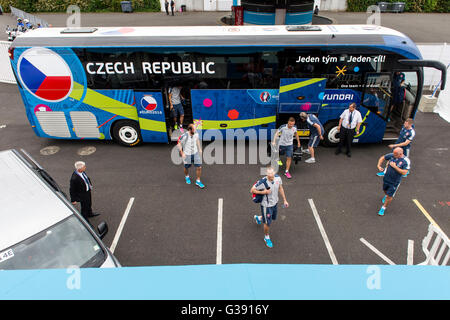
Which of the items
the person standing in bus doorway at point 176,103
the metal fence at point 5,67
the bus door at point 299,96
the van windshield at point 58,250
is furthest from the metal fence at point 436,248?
the metal fence at point 5,67

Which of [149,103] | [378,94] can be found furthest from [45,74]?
[378,94]

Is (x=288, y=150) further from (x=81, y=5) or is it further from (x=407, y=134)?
(x=81, y=5)

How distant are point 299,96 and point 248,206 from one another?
394 cm

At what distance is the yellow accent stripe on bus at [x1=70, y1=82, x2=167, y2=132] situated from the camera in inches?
367

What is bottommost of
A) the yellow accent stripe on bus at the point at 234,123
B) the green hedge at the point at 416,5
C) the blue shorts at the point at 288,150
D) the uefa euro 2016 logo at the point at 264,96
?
the blue shorts at the point at 288,150

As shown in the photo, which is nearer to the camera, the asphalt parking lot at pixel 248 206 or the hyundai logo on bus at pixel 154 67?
the asphalt parking lot at pixel 248 206

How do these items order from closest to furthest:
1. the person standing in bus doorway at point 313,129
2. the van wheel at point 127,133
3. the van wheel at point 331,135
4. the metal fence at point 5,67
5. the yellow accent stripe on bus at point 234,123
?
the person standing in bus doorway at point 313,129 < the yellow accent stripe on bus at point 234,123 < the van wheel at point 331,135 < the van wheel at point 127,133 < the metal fence at point 5,67

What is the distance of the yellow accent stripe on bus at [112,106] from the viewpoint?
9.32 metres

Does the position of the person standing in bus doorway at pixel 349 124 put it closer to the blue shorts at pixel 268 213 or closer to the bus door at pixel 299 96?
the bus door at pixel 299 96

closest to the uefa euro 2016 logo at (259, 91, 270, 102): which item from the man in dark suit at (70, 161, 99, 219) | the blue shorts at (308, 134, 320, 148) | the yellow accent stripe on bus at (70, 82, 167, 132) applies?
the blue shorts at (308, 134, 320, 148)

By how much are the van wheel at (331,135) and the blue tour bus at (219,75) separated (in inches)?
2.6

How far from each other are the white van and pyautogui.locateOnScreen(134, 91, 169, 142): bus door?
4.85m

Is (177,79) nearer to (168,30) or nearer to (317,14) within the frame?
(168,30)

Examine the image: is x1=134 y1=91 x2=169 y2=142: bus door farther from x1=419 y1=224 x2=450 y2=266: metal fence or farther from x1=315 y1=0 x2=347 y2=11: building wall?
x1=315 y1=0 x2=347 y2=11: building wall
